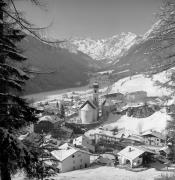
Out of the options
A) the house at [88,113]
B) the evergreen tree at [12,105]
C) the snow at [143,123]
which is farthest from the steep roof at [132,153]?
the house at [88,113]

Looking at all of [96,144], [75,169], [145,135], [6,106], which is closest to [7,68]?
[6,106]

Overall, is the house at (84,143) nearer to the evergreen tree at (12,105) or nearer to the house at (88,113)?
the house at (88,113)

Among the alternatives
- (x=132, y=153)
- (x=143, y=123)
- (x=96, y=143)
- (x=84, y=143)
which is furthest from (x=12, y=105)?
(x=143, y=123)

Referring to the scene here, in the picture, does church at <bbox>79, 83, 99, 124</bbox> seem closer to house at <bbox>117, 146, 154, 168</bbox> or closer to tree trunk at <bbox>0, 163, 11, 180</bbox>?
house at <bbox>117, 146, 154, 168</bbox>

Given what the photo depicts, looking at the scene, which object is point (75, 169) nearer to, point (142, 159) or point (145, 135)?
point (142, 159)

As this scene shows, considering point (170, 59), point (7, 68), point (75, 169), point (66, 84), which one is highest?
point (66, 84)

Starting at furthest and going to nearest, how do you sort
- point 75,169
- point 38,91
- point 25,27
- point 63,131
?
point 38,91, point 63,131, point 75,169, point 25,27

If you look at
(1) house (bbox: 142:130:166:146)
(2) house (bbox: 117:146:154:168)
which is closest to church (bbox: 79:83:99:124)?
(1) house (bbox: 142:130:166:146)
